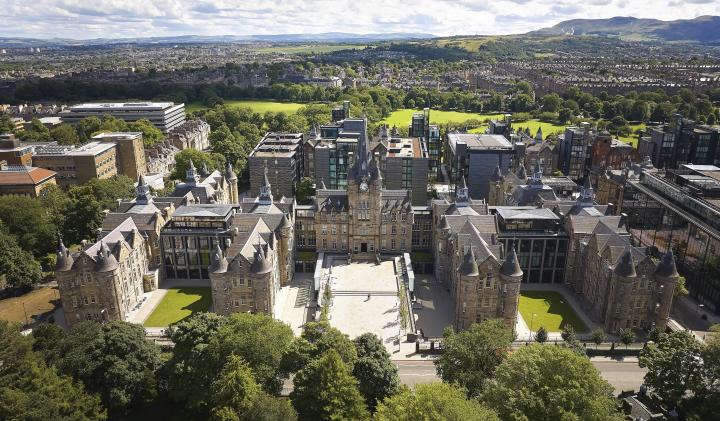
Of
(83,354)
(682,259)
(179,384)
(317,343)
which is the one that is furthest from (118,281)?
(682,259)

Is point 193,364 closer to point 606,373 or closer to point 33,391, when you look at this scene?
point 33,391

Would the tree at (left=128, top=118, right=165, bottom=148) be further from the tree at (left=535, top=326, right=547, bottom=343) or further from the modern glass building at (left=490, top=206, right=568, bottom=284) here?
the tree at (left=535, top=326, right=547, bottom=343)

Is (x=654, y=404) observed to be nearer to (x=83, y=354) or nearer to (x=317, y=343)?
(x=317, y=343)

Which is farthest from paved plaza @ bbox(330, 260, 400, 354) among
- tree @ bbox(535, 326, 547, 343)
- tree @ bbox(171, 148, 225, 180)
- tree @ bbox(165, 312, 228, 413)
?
tree @ bbox(171, 148, 225, 180)

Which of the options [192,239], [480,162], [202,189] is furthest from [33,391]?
[480,162]

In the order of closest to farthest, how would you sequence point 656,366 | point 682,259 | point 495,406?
point 495,406 → point 656,366 → point 682,259

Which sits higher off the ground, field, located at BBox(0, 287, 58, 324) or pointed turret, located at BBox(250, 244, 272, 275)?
→ pointed turret, located at BBox(250, 244, 272, 275)

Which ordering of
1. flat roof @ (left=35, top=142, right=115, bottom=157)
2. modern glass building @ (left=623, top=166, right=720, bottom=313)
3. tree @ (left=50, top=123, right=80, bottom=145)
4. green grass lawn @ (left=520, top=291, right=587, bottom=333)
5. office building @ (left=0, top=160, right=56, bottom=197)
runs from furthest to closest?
1. tree @ (left=50, top=123, right=80, bottom=145)
2. flat roof @ (left=35, top=142, right=115, bottom=157)
3. office building @ (left=0, top=160, right=56, bottom=197)
4. modern glass building @ (left=623, top=166, right=720, bottom=313)
5. green grass lawn @ (left=520, top=291, right=587, bottom=333)

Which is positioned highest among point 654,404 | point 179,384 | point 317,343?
point 317,343
